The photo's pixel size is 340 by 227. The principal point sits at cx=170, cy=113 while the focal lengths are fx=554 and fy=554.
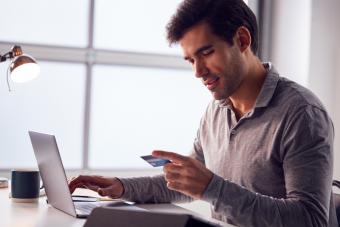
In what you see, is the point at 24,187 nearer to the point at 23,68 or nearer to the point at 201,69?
the point at 23,68

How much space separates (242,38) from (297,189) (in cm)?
56

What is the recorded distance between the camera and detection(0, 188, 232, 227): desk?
1501mm

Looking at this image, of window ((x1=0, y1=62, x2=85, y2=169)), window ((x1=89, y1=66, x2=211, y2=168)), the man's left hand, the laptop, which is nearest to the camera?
the man's left hand

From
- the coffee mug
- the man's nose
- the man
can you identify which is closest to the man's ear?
the man

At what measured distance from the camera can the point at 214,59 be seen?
1786mm

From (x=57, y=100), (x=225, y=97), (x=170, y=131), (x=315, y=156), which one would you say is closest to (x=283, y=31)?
(x=170, y=131)

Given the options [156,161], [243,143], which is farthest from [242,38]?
[156,161]

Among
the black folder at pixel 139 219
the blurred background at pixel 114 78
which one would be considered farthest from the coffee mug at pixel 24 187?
the blurred background at pixel 114 78

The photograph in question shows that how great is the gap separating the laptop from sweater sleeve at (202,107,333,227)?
374mm

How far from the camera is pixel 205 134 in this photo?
2078 millimetres

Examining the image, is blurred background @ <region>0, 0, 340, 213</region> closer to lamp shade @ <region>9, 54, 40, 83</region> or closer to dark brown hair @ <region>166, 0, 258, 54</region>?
lamp shade @ <region>9, 54, 40, 83</region>

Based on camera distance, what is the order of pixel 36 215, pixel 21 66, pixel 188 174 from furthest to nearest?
pixel 21 66, pixel 36 215, pixel 188 174

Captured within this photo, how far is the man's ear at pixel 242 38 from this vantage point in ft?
5.98

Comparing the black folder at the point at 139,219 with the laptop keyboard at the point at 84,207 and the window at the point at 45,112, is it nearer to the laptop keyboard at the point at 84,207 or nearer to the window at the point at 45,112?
the laptop keyboard at the point at 84,207
